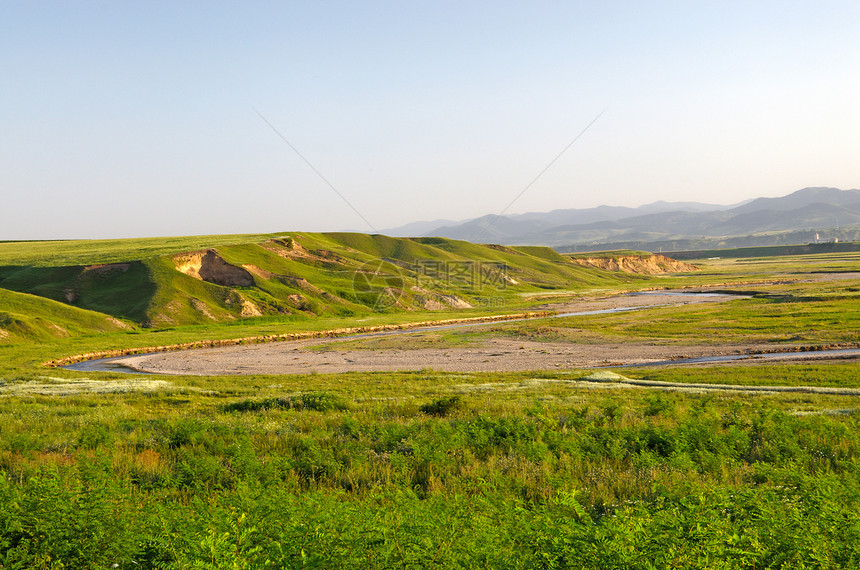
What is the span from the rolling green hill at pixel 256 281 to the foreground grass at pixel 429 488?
6914cm

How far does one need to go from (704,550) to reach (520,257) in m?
187

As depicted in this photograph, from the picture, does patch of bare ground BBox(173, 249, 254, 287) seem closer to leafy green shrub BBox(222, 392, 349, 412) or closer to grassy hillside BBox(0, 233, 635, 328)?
grassy hillside BBox(0, 233, 635, 328)

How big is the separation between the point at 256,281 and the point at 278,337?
102ft

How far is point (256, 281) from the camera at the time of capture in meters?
100

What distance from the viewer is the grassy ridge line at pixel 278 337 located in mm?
56200

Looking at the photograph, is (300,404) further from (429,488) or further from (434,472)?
(429,488)

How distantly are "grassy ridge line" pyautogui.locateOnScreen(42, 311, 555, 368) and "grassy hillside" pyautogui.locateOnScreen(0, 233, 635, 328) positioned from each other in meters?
15.7

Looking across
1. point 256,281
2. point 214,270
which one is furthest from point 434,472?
point 214,270

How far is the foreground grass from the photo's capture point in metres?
5.96

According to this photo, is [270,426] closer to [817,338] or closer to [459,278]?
[817,338]

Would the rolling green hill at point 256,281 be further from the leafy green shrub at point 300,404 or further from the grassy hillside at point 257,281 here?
the leafy green shrub at point 300,404

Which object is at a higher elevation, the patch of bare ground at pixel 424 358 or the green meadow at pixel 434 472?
the green meadow at pixel 434 472

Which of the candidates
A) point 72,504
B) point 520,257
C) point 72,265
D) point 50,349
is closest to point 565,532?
point 72,504

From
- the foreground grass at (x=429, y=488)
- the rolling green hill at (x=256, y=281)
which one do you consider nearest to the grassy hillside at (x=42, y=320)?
the rolling green hill at (x=256, y=281)
